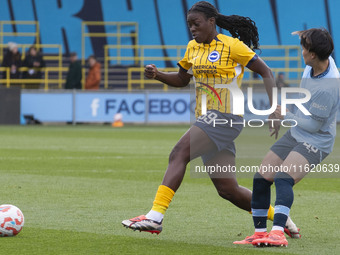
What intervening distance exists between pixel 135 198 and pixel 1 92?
61.5ft

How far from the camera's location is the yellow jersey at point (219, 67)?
719 cm

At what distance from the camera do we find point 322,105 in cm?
664

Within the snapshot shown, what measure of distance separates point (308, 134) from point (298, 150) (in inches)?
6.0

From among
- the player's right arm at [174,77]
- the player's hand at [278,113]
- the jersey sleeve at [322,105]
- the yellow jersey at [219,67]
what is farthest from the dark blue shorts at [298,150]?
the player's right arm at [174,77]

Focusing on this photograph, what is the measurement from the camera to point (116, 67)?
35.2m

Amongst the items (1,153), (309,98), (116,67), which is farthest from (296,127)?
(116,67)

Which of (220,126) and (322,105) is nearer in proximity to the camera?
(322,105)

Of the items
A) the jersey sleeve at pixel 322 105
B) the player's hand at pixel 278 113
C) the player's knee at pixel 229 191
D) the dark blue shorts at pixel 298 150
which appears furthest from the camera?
the player's knee at pixel 229 191

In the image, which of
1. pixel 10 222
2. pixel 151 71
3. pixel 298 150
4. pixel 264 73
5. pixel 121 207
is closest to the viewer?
pixel 298 150

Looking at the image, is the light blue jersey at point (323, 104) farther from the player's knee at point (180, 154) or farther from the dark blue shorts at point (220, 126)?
the player's knee at point (180, 154)

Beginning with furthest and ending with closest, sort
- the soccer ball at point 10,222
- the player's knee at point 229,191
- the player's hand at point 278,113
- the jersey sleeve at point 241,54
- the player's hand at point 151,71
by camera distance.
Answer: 1. the player's hand at point 151,71
2. the player's knee at point 229,191
3. the soccer ball at point 10,222
4. the jersey sleeve at point 241,54
5. the player's hand at point 278,113

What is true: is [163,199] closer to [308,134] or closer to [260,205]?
[260,205]

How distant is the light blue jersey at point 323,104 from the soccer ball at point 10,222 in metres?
2.48

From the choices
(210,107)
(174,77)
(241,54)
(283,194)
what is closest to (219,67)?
(241,54)
